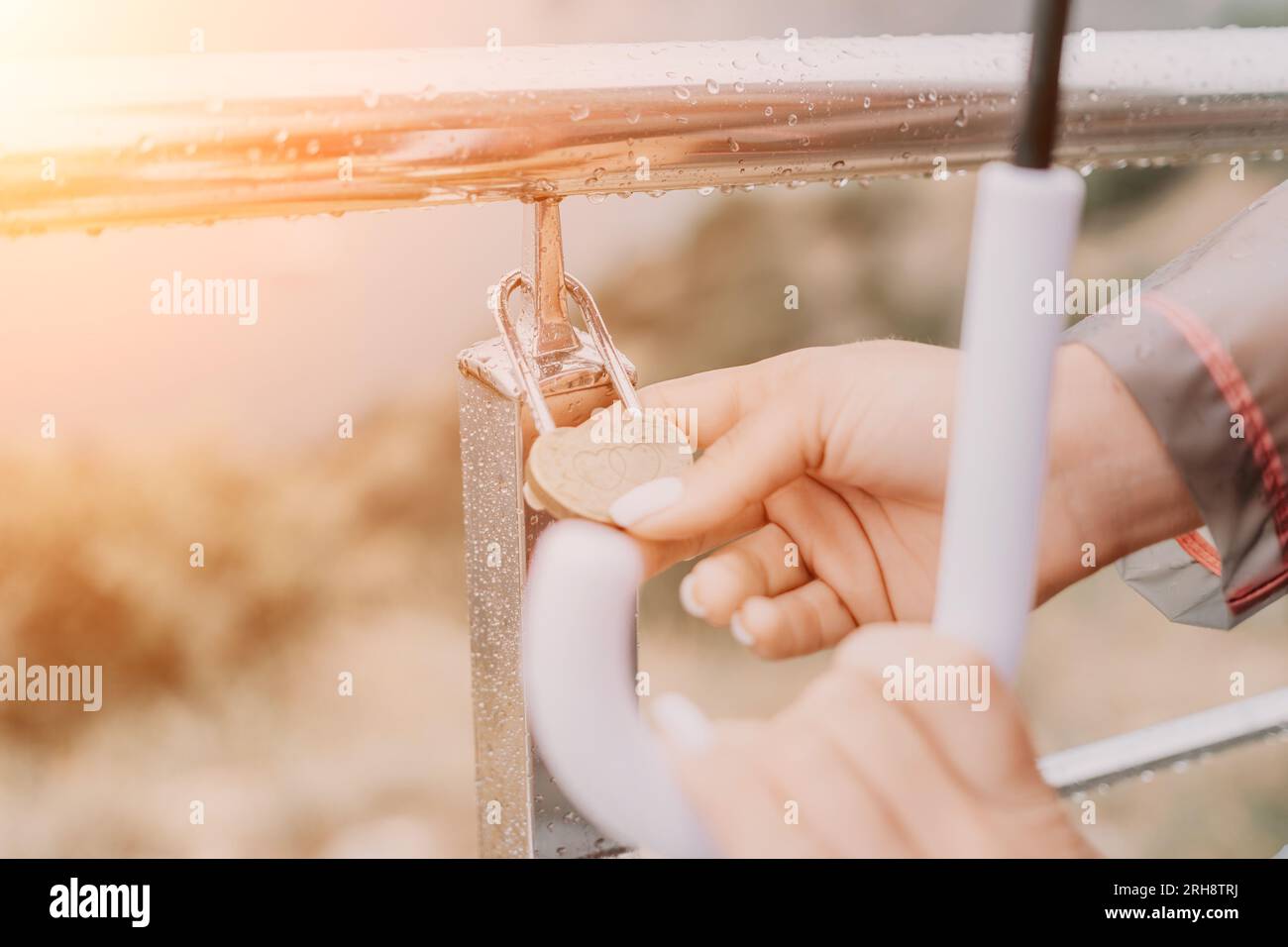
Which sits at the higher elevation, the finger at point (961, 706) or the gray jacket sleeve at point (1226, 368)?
the gray jacket sleeve at point (1226, 368)

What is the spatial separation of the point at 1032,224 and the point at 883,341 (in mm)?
347

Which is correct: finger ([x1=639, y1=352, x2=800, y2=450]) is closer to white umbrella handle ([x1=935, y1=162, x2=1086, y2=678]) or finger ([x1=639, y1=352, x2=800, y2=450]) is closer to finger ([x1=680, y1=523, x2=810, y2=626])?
finger ([x1=680, y1=523, x2=810, y2=626])

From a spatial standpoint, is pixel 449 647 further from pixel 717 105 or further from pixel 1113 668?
pixel 717 105

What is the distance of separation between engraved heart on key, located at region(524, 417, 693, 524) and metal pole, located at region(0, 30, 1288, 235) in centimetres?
9

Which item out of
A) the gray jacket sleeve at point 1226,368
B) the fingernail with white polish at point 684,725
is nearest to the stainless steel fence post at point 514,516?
the fingernail with white polish at point 684,725

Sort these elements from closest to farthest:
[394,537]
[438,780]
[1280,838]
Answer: [1280,838]
[438,780]
[394,537]

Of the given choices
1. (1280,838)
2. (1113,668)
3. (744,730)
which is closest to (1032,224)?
(744,730)

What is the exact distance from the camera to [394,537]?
9.55 feet

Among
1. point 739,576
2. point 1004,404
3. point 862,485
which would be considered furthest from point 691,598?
point 1004,404

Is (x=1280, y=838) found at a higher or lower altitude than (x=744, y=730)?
lower

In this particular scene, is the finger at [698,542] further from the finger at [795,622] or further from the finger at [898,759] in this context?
the finger at [898,759]

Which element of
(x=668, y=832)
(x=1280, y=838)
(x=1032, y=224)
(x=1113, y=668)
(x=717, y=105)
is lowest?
(x=1280, y=838)

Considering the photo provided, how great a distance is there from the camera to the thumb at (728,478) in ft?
1.23

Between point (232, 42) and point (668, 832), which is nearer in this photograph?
point (668, 832)
